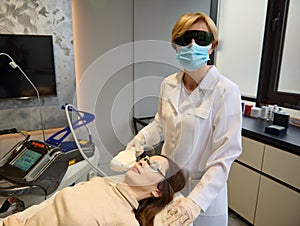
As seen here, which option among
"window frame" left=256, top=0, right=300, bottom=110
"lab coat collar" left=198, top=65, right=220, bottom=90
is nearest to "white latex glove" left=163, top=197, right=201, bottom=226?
"lab coat collar" left=198, top=65, right=220, bottom=90

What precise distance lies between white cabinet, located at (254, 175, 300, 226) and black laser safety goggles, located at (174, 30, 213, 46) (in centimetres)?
118

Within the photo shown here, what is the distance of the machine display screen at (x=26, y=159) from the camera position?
126 cm

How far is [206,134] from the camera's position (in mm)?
1081

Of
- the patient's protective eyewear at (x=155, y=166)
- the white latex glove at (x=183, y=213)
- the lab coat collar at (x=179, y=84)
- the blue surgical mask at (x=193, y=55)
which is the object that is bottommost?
the white latex glove at (x=183, y=213)

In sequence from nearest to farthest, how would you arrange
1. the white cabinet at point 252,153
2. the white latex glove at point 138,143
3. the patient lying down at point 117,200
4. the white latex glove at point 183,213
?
1. the white latex glove at point 183,213
2. the patient lying down at point 117,200
3. the white latex glove at point 138,143
4. the white cabinet at point 252,153

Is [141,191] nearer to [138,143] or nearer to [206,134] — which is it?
[138,143]

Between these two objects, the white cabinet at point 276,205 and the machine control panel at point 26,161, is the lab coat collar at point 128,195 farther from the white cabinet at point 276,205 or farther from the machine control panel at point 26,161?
the white cabinet at point 276,205

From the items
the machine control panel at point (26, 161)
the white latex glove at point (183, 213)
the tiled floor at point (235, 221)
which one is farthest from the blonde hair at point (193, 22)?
the tiled floor at point (235, 221)

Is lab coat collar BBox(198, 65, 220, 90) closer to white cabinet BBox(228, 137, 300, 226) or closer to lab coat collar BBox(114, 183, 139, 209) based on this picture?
lab coat collar BBox(114, 183, 139, 209)

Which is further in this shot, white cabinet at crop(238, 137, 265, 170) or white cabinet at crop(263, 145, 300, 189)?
white cabinet at crop(238, 137, 265, 170)

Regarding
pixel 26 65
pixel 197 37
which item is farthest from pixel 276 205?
pixel 26 65

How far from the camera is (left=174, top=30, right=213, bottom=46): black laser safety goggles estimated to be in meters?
1.05

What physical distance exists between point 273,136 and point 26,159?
158cm

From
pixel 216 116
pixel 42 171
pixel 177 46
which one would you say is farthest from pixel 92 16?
pixel 216 116
